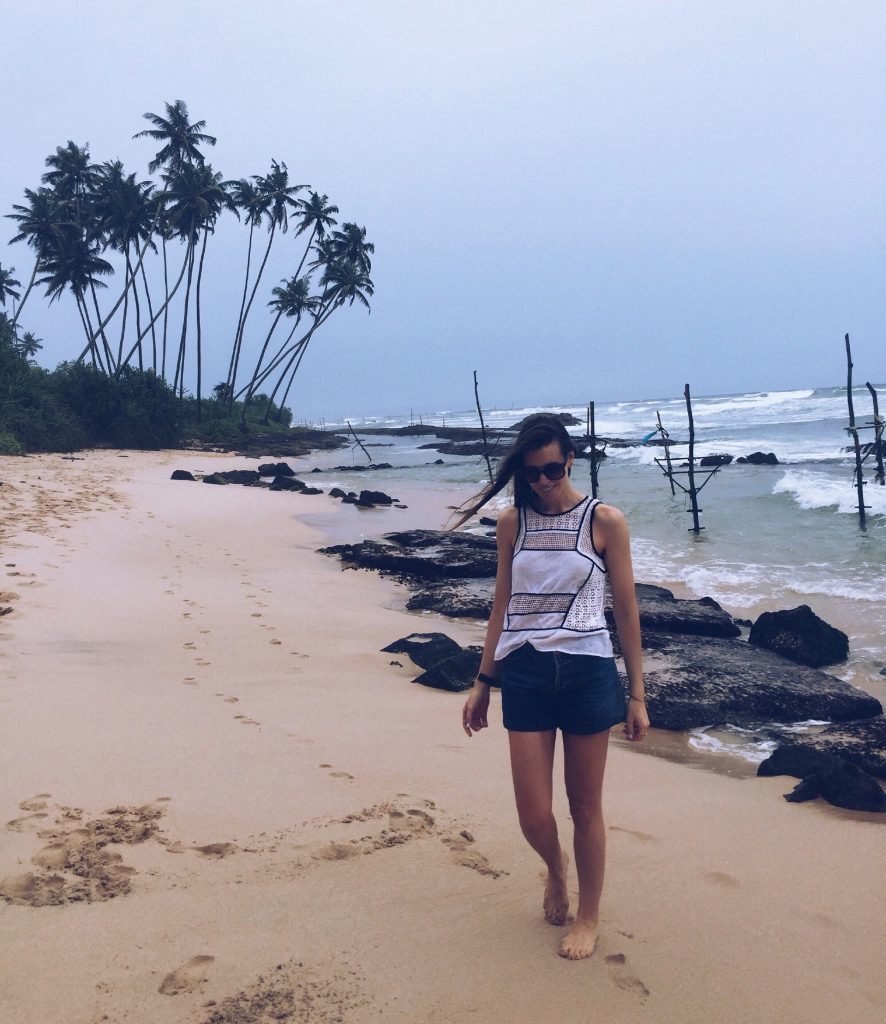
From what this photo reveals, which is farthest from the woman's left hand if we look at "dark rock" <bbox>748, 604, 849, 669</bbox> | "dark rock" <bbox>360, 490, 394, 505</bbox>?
"dark rock" <bbox>360, 490, 394, 505</bbox>

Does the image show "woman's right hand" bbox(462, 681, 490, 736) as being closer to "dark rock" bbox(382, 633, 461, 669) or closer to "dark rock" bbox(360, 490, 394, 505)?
"dark rock" bbox(382, 633, 461, 669)

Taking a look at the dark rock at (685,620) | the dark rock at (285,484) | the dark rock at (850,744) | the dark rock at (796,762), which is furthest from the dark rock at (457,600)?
the dark rock at (285,484)

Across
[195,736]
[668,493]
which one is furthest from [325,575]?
[668,493]

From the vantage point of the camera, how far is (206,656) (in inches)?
233

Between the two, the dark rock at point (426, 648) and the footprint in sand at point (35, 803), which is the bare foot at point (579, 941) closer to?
the footprint in sand at point (35, 803)

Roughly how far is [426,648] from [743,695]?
2.37 metres

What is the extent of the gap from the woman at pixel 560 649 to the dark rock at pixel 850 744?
235 cm

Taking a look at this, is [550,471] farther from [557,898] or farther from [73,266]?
[73,266]

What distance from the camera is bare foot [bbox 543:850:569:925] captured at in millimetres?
2664

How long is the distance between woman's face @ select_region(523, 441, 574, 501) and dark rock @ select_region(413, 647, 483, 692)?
3329mm

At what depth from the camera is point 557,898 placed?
8.74ft

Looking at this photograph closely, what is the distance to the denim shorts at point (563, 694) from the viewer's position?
8.16 feet

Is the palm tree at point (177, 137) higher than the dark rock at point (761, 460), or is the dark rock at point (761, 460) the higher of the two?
the palm tree at point (177, 137)

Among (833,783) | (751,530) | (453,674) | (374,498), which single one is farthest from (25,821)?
(374,498)
